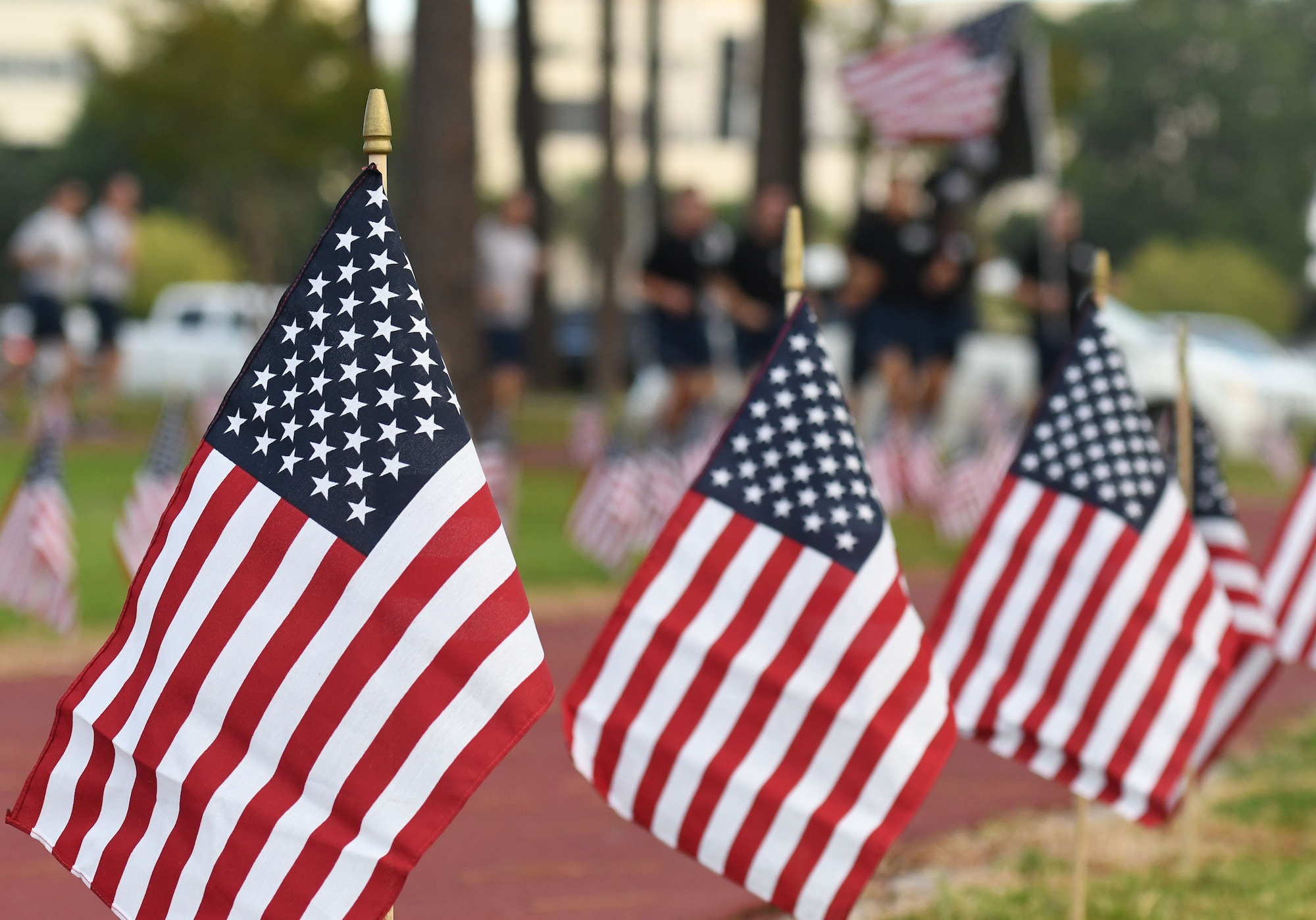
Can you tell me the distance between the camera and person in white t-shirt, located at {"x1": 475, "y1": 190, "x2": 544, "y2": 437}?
1575cm

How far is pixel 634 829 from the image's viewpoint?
5594mm

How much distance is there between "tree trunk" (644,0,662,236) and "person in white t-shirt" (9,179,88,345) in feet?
45.5

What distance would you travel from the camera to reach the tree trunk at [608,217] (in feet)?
85.9

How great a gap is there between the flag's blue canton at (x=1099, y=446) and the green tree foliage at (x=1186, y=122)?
60915 millimetres

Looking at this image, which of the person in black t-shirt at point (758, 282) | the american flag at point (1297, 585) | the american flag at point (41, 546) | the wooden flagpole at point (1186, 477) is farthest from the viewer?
the person in black t-shirt at point (758, 282)

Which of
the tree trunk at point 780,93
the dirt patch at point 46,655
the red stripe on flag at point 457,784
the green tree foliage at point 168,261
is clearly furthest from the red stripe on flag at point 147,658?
the green tree foliage at point 168,261

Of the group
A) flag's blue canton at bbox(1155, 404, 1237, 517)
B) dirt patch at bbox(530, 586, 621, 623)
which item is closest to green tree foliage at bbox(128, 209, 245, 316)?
dirt patch at bbox(530, 586, 621, 623)

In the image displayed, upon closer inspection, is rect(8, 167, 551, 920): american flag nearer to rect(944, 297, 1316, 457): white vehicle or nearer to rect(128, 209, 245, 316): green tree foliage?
rect(944, 297, 1316, 457): white vehicle

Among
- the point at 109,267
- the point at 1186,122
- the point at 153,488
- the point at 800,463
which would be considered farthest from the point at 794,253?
the point at 1186,122

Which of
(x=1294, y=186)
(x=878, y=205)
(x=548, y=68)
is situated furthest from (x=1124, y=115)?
(x=878, y=205)

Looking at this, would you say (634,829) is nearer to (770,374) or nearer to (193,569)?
(770,374)

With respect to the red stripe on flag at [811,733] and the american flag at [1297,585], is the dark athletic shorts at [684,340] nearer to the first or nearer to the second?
the american flag at [1297,585]

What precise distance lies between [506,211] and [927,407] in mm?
3817

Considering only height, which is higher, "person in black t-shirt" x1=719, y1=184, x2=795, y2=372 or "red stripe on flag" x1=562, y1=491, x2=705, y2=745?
"red stripe on flag" x1=562, y1=491, x2=705, y2=745
